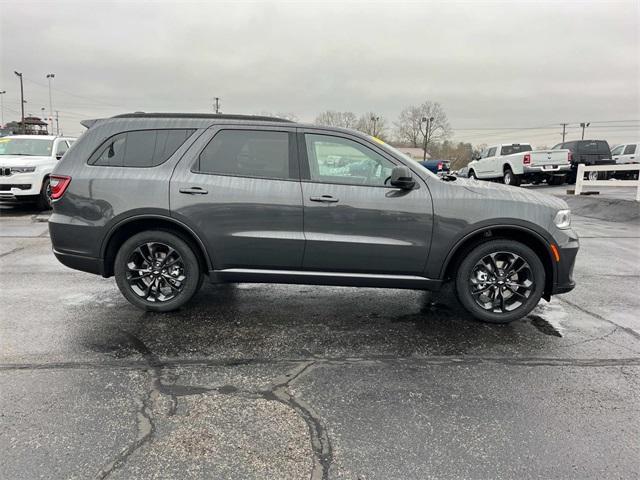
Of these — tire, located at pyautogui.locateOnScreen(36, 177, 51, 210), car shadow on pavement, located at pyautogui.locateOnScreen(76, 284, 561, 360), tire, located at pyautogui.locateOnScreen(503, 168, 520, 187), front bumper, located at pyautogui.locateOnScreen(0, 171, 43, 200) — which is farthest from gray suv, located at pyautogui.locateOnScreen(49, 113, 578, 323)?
tire, located at pyautogui.locateOnScreen(503, 168, 520, 187)

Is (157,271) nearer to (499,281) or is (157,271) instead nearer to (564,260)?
(499,281)

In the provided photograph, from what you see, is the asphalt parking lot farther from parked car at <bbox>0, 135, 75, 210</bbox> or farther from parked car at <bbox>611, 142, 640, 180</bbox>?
parked car at <bbox>611, 142, 640, 180</bbox>

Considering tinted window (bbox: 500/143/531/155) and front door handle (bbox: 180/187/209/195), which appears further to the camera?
tinted window (bbox: 500/143/531/155)

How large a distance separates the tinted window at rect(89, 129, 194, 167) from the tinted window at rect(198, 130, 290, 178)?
12.3 inches

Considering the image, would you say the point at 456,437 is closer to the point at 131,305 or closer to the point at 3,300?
the point at 131,305

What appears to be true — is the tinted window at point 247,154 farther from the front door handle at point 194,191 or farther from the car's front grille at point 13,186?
the car's front grille at point 13,186

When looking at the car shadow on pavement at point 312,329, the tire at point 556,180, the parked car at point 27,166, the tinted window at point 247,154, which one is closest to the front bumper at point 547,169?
the tire at point 556,180

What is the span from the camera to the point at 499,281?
14.2 ft

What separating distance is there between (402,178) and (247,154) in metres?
1.49

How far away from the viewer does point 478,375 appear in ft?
11.0

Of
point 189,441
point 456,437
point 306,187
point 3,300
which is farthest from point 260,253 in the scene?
point 3,300

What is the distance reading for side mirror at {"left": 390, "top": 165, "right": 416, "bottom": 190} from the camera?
4055 millimetres

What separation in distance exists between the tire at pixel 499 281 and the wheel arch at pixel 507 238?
61 millimetres

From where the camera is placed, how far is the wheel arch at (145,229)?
4.30 metres
